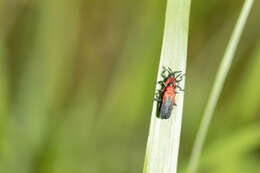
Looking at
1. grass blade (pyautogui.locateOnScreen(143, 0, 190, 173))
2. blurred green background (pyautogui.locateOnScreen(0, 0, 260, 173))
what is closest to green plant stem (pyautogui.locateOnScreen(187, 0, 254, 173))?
grass blade (pyautogui.locateOnScreen(143, 0, 190, 173))

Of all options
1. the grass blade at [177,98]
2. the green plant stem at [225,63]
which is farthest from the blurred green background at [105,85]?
the grass blade at [177,98]

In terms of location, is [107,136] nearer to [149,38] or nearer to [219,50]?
[149,38]

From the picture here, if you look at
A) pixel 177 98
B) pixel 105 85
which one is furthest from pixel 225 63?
pixel 105 85

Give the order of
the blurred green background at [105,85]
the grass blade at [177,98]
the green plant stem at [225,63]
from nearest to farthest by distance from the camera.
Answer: the grass blade at [177,98] < the green plant stem at [225,63] < the blurred green background at [105,85]

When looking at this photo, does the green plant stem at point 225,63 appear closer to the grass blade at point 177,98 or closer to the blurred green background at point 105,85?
the grass blade at point 177,98

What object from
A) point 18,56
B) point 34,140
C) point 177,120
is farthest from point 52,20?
point 177,120

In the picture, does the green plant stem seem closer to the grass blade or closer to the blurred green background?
the grass blade
